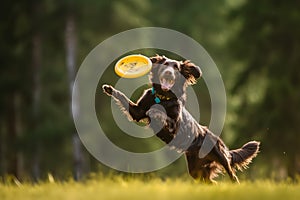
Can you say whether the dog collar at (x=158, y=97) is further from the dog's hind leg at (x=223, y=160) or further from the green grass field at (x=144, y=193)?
the green grass field at (x=144, y=193)

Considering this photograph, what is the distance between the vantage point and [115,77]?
3038 cm

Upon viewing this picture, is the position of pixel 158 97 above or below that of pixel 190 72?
below

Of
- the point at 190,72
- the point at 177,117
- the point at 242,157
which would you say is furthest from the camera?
the point at 242,157

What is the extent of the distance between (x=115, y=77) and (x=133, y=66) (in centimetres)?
1966

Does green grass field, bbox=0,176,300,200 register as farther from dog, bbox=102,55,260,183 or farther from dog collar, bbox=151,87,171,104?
dog collar, bbox=151,87,171,104

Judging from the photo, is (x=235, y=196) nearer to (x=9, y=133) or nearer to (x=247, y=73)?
(x=247, y=73)

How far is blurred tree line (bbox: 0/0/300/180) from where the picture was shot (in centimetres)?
2244

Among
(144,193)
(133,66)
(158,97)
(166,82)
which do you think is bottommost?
(144,193)

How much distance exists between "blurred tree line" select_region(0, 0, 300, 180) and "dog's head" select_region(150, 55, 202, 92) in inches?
416

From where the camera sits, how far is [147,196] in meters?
7.00

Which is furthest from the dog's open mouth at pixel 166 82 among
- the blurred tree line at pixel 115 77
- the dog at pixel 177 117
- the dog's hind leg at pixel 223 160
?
the blurred tree line at pixel 115 77

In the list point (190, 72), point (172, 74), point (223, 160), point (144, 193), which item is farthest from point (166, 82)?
point (144, 193)

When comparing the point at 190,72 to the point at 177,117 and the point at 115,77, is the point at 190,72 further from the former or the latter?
the point at 115,77

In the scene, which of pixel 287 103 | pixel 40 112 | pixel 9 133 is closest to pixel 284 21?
pixel 287 103
